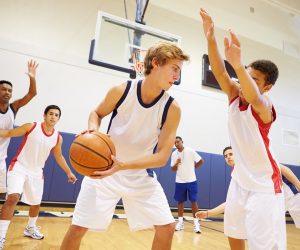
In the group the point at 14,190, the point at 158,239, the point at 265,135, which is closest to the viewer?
the point at 158,239

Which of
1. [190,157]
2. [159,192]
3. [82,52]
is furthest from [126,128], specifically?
[82,52]

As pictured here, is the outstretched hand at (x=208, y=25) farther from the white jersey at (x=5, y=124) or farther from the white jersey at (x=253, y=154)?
the white jersey at (x=5, y=124)

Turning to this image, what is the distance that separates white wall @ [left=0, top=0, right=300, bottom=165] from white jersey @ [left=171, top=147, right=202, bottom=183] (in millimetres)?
2079

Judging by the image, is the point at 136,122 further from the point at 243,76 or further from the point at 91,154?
the point at 243,76

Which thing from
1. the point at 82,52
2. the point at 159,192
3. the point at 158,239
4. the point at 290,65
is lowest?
the point at 158,239

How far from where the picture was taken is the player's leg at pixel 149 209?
1.92 m

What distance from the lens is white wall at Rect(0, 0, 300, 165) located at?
680 cm

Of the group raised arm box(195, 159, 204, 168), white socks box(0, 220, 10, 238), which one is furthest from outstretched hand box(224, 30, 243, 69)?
raised arm box(195, 159, 204, 168)

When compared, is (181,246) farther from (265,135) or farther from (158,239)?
(265,135)

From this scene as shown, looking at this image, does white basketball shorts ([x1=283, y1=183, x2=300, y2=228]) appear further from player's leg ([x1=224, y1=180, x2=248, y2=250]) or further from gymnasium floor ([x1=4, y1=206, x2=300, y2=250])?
player's leg ([x1=224, y1=180, x2=248, y2=250])

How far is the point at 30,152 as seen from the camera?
3.81m

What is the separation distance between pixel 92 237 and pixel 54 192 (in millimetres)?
2792

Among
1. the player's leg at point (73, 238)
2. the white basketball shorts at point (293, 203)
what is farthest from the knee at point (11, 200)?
the white basketball shorts at point (293, 203)

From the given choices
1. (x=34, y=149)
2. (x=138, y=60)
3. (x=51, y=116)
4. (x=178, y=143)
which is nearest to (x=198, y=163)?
(x=178, y=143)
